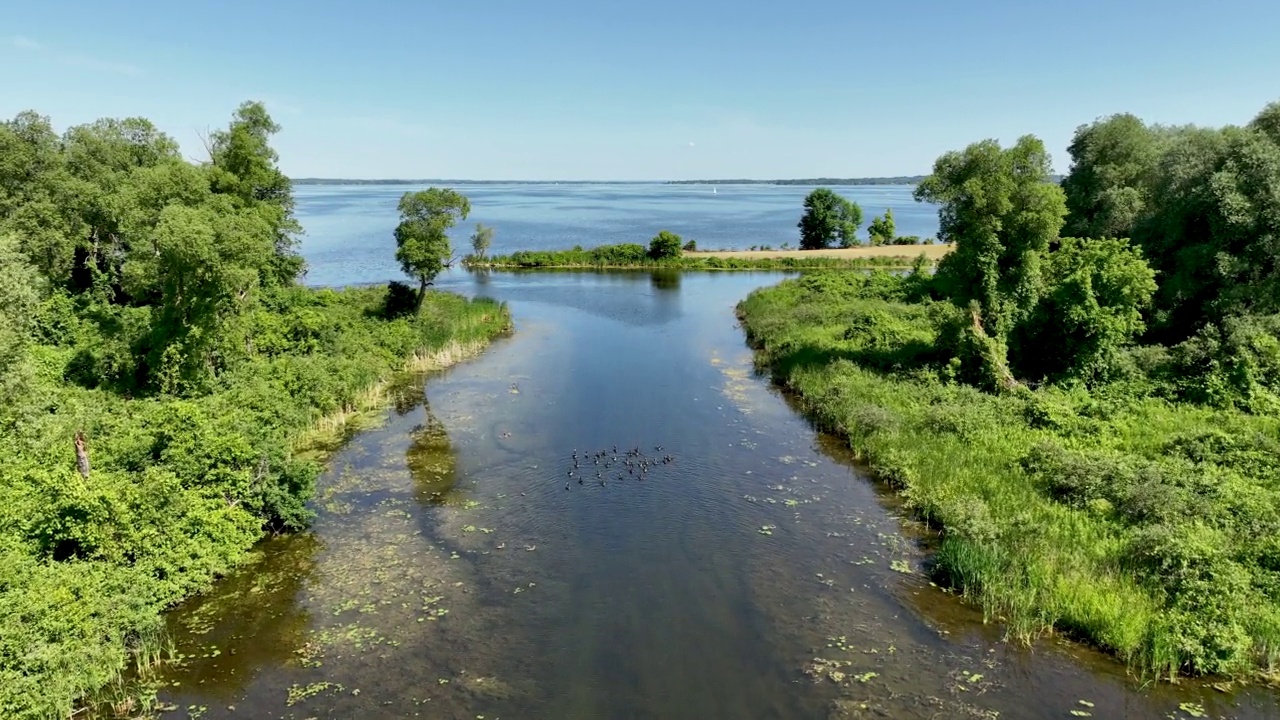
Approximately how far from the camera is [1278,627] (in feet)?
45.0

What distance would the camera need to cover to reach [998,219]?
28844 millimetres

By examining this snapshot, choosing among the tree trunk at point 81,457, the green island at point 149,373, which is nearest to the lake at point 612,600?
the green island at point 149,373

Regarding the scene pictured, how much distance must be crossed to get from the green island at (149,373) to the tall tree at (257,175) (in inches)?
5.3

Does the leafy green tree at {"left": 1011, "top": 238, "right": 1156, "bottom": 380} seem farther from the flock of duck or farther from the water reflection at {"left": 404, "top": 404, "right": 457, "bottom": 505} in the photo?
the water reflection at {"left": 404, "top": 404, "right": 457, "bottom": 505}

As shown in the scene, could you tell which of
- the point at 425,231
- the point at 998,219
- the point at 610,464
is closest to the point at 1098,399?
the point at 998,219

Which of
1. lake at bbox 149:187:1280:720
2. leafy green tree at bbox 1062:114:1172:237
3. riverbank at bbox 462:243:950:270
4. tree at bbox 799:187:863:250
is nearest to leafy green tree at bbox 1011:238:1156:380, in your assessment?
lake at bbox 149:187:1280:720

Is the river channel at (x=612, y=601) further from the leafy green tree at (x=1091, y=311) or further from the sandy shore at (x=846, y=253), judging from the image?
the sandy shore at (x=846, y=253)

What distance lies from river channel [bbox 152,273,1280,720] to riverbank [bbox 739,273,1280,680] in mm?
817

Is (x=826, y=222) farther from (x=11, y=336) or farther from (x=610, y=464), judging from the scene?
(x=11, y=336)

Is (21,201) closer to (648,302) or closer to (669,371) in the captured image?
(669,371)

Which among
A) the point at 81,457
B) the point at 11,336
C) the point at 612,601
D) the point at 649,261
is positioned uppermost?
the point at 649,261

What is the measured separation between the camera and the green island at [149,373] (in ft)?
46.0

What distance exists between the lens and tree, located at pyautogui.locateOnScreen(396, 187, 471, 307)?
136 ft

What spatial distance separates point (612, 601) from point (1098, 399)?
2069 cm
